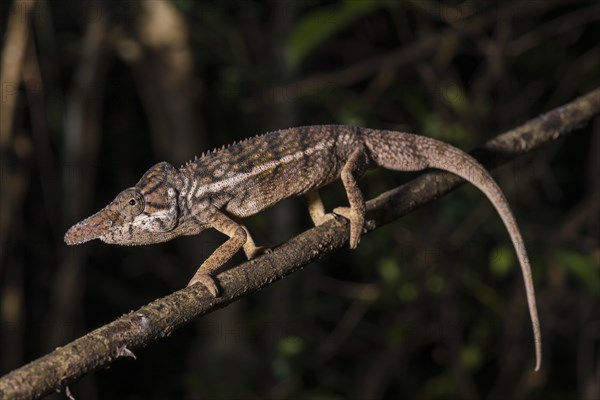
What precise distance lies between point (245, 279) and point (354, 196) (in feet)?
1.77

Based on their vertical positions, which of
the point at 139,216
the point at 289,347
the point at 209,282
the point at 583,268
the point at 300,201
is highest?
the point at 139,216

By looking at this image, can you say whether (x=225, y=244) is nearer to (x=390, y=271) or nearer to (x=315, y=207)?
(x=315, y=207)

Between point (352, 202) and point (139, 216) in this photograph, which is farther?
point (352, 202)

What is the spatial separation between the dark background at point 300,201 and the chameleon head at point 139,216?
1236 mm

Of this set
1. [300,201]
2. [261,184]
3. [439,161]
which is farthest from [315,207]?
[300,201]

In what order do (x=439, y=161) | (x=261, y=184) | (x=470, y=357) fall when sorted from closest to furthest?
(x=261, y=184) → (x=439, y=161) → (x=470, y=357)

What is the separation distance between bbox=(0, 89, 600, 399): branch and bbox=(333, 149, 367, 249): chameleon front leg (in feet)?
0.11

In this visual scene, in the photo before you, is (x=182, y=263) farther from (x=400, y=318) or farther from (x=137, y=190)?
(x=137, y=190)

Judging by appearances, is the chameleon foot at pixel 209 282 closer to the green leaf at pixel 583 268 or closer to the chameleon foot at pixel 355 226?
the chameleon foot at pixel 355 226

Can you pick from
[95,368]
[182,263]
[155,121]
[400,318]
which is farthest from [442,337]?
[95,368]

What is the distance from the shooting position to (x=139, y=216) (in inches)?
80.5

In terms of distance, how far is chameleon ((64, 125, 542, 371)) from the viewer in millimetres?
2047

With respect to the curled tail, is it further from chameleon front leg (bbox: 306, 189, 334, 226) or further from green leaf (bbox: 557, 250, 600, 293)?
green leaf (bbox: 557, 250, 600, 293)

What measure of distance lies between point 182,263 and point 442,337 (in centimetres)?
164
